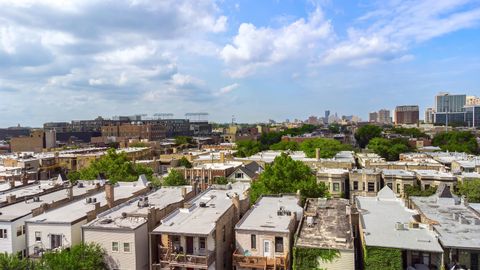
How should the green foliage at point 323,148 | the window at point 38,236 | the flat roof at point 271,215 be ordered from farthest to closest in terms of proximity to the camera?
1. the green foliage at point 323,148
2. the window at point 38,236
3. the flat roof at point 271,215

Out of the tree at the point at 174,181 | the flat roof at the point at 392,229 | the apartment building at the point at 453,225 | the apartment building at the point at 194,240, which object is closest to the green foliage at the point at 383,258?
the flat roof at the point at 392,229

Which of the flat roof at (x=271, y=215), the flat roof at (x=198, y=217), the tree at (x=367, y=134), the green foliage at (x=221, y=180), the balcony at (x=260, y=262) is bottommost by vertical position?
the balcony at (x=260, y=262)

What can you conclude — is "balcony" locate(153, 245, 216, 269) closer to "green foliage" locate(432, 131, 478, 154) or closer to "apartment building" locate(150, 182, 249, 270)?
"apartment building" locate(150, 182, 249, 270)

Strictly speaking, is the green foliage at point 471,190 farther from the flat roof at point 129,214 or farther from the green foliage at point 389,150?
the green foliage at point 389,150

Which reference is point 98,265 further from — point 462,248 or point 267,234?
point 462,248

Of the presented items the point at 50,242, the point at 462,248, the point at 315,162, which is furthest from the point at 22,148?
the point at 462,248

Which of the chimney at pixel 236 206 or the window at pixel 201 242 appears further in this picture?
the chimney at pixel 236 206

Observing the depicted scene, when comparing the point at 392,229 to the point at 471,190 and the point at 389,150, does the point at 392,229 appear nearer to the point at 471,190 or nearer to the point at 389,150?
the point at 471,190

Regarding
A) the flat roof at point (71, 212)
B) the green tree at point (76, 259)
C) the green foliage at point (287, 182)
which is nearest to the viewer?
the green tree at point (76, 259)
